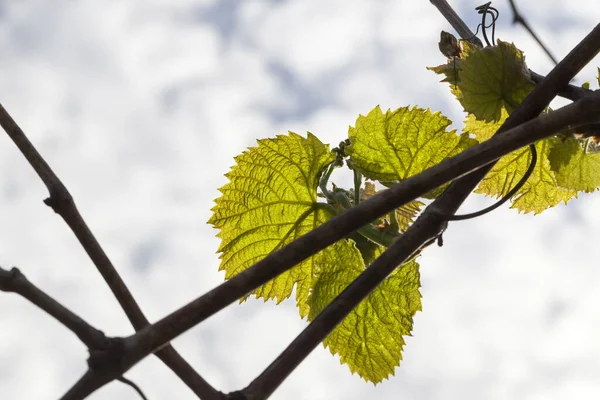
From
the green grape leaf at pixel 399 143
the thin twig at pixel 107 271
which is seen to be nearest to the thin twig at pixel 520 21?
the green grape leaf at pixel 399 143

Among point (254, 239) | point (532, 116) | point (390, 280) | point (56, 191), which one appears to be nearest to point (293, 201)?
point (254, 239)

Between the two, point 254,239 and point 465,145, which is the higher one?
point 465,145

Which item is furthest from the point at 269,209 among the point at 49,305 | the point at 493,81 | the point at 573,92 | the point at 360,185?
the point at 49,305

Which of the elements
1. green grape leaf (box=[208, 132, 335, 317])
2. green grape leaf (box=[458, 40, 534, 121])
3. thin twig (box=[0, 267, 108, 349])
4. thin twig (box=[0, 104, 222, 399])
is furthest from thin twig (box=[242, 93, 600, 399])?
green grape leaf (box=[208, 132, 335, 317])

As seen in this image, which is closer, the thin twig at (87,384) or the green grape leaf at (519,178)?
the thin twig at (87,384)

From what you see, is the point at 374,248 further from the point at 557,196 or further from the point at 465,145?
the point at 557,196

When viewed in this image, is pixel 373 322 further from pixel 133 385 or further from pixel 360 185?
pixel 133 385

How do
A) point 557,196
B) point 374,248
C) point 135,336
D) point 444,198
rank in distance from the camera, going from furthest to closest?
point 557,196, point 374,248, point 444,198, point 135,336

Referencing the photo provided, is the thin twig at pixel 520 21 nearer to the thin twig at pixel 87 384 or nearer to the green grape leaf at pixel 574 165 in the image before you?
the green grape leaf at pixel 574 165
